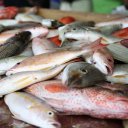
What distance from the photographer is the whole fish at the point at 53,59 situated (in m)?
1.92

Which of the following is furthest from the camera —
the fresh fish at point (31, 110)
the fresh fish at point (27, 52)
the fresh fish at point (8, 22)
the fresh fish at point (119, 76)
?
the fresh fish at point (8, 22)

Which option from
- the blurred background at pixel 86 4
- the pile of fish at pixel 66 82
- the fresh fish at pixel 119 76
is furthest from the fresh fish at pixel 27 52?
the blurred background at pixel 86 4

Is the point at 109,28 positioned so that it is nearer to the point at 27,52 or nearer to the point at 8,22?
the point at 27,52

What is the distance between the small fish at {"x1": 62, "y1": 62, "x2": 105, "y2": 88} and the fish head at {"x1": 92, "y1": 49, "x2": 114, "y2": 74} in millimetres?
36

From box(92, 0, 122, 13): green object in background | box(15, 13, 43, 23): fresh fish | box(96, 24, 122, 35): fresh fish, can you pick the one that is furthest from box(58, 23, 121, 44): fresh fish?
box(92, 0, 122, 13): green object in background

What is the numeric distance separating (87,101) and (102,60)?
11.0 inches

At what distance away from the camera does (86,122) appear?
1.68m

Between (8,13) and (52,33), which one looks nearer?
A: (52,33)

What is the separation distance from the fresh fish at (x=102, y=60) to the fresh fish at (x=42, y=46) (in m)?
0.28

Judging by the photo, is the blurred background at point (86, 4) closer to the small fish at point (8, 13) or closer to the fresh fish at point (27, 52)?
the small fish at point (8, 13)

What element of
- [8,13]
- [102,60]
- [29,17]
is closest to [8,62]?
[102,60]

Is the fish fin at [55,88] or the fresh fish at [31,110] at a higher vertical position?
the fish fin at [55,88]

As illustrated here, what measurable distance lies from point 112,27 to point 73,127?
42.8 inches

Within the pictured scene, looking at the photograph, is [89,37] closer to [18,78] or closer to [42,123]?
[18,78]
